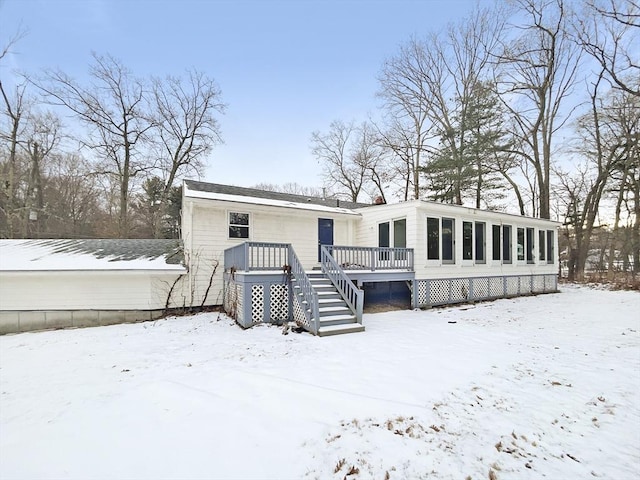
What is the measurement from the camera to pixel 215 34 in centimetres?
1273

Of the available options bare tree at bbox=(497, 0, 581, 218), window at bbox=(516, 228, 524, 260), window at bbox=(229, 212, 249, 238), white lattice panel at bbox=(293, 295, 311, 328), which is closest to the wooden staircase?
white lattice panel at bbox=(293, 295, 311, 328)

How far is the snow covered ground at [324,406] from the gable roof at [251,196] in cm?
493

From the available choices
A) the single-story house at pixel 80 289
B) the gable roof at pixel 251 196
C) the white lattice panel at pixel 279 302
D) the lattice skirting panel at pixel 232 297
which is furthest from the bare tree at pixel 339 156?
the single-story house at pixel 80 289

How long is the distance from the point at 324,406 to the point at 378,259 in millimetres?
6748

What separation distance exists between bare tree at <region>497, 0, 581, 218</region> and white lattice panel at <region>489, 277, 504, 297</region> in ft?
31.7

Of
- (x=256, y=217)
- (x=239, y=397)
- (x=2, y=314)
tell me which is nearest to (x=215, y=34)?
(x=256, y=217)

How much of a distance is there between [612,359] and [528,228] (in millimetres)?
9946

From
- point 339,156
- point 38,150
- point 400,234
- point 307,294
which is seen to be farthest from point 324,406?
point 339,156

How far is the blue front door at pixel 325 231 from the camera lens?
11570 millimetres

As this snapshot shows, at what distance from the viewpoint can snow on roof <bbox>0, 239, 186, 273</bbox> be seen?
8.23 metres

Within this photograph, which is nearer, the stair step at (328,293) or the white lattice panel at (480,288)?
the stair step at (328,293)

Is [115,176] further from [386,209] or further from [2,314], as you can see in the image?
[386,209]

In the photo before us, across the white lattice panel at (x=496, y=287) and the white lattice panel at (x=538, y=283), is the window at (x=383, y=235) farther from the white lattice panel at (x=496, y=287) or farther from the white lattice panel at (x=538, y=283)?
the white lattice panel at (x=538, y=283)

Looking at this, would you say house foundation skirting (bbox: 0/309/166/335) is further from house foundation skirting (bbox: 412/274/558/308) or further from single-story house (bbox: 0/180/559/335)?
house foundation skirting (bbox: 412/274/558/308)
